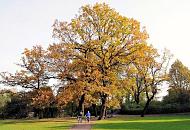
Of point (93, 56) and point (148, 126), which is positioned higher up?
point (93, 56)

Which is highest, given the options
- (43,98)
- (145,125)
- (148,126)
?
(43,98)

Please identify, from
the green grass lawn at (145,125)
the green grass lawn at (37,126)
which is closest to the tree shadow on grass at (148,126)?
the green grass lawn at (145,125)

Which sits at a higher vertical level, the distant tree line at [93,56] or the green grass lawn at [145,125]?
the distant tree line at [93,56]

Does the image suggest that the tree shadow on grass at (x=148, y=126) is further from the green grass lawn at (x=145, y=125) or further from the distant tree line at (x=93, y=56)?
the distant tree line at (x=93, y=56)

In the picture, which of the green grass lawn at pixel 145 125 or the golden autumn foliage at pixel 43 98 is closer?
the green grass lawn at pixel 145 125

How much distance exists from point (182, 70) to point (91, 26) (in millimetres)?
45364

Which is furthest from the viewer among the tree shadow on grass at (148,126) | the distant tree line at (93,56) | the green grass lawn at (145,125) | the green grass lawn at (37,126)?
the distant tree line at (93,56)

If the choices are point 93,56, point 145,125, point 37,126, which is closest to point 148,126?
point 145,125

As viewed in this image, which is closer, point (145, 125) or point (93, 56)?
point (145, 125)

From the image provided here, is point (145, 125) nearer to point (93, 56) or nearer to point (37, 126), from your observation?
point (37, 126)

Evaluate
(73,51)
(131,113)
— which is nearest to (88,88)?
(73,51)

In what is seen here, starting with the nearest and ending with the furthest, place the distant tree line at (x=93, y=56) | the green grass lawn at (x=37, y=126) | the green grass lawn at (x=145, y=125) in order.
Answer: the green grass lawn at (x=145, y=125) → the green grass lawn at (x=37, y=126) → the distant tree line at (x=93, y=56)

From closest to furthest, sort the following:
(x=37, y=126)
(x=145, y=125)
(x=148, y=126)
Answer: (x=148, y=126)
(x=145, y=125)
(x=37, y=126)

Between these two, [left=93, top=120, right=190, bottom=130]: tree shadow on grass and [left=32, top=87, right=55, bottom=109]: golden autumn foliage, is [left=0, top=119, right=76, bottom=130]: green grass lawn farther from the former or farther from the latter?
[left=32, top=87, right=55, bottom=109]: golden autumn foliage
